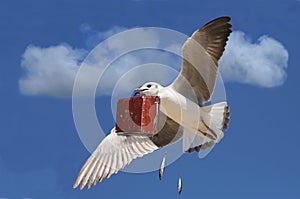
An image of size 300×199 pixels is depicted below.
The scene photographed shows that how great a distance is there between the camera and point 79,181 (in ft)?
22.7

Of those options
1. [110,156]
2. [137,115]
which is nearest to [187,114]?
[110,156]

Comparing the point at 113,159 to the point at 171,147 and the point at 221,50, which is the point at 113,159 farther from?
the point at 221,50

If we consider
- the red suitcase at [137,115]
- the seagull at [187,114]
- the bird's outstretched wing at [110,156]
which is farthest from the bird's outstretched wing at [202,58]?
the red suitcase at [137,115]

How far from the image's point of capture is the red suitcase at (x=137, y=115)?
4691 millimetres

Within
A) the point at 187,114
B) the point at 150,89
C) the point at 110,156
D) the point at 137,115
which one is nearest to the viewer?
the point at 137,115

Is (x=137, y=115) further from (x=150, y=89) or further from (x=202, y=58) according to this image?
(x=202, y=58)

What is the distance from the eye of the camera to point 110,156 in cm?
728

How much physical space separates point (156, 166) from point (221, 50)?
5.18 ft

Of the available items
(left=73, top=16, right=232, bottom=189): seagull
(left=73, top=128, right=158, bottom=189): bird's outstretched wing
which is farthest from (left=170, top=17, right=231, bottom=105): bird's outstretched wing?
(left=73, top=128, right=158, bottom=189): bird's outstretched wing

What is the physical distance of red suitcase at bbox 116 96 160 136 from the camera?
4691 mm

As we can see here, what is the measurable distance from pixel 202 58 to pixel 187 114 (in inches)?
27.7

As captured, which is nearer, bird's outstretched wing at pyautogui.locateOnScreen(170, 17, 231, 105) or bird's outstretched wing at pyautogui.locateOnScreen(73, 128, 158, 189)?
bird's outstretched wing at pyautogui.locateOnScreen(170, 17, 231, 105)

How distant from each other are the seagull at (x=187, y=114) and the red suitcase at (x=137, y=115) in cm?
154

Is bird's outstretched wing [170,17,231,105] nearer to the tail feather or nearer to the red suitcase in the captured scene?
the tail feather
